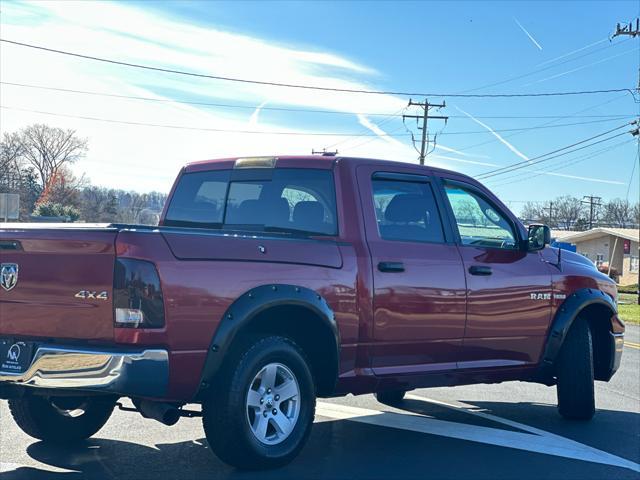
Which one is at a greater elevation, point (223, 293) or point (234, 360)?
point (223, 293)

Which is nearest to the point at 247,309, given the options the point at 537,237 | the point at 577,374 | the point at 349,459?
the point at 349,459

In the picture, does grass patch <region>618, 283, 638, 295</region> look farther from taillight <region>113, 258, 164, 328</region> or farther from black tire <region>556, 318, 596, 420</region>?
taillight <region>113, 258, 164, 328</region>

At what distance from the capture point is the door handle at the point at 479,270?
6418 mm

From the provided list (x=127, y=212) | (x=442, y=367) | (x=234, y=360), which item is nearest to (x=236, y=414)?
(x=234, y=360)

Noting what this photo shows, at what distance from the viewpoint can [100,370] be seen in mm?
4465

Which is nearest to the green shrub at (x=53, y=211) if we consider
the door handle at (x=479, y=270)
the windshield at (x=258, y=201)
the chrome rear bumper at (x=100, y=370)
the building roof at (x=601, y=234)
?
the windshield at (x=258, y=201)

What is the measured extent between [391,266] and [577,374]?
8.27ft

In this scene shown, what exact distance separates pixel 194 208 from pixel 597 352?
404 cm

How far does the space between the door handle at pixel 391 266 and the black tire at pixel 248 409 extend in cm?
91

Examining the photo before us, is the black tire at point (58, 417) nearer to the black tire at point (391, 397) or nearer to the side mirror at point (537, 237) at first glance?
the black tire at point (391, 397)

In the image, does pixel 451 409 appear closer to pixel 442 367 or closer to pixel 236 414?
pixel 442 367

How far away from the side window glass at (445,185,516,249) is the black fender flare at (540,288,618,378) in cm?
76

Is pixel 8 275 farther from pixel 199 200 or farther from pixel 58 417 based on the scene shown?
pixel 199 200

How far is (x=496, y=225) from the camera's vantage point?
22.9 feet
